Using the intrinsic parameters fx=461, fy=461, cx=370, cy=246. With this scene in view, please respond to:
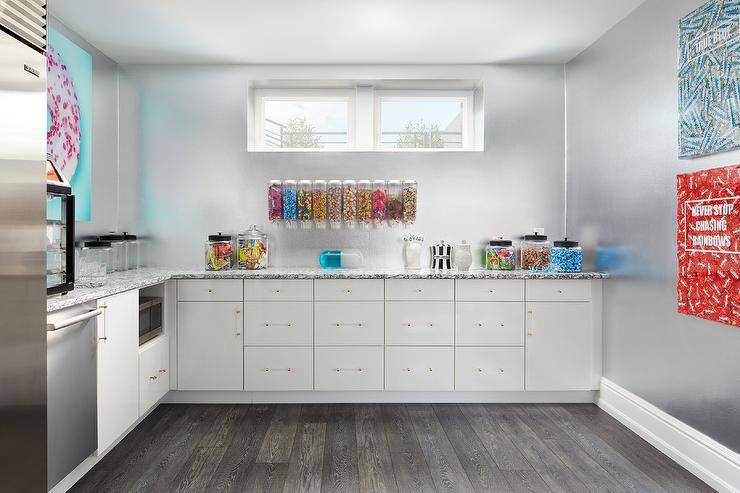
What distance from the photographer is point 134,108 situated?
358 cm

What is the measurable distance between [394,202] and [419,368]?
48.3 inches

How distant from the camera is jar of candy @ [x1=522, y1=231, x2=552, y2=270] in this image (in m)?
3.32

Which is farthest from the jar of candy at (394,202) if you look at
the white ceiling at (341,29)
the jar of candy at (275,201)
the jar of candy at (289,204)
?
the white ceiling at (341,29)

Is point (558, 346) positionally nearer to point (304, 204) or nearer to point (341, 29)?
point (304, 204)

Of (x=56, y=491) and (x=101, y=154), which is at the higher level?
(x=101, y=154)

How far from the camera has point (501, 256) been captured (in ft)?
11.1

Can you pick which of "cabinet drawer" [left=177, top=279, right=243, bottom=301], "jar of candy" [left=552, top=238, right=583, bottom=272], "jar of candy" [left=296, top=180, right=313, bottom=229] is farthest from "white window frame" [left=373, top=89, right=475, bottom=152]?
"cabinet drawer" [left=177, top=279, right=243, bottom=301]

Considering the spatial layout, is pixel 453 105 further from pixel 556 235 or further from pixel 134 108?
pixel 134 108

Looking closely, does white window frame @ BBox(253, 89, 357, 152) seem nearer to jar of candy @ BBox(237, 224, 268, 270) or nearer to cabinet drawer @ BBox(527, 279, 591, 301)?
jar of candy @ BBox(237, 224, 268, 270)

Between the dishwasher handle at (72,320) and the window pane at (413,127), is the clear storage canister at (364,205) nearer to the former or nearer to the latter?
the window pane at (413,127)

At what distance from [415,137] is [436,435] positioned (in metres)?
2.25

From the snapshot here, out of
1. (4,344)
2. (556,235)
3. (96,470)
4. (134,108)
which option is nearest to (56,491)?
(96,470)

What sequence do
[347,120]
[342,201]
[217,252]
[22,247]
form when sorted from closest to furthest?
1. [22,247]
2. [217,252]
3. [342,201]
4. [347,120]

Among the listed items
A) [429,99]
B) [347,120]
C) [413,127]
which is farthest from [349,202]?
[429,99]
